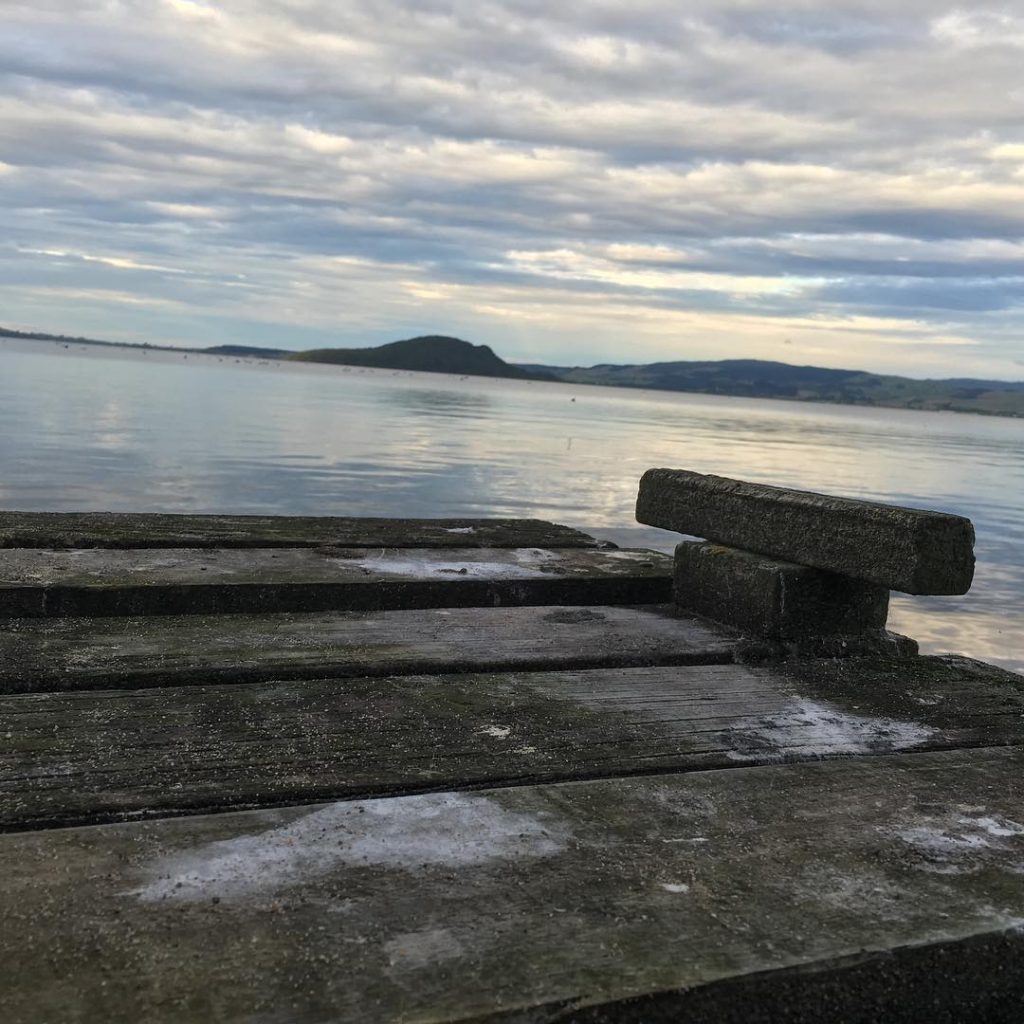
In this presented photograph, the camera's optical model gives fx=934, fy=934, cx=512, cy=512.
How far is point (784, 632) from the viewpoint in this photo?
382 cm

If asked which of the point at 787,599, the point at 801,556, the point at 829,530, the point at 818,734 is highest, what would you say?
A: the point at 829,530

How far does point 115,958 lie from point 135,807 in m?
0.56

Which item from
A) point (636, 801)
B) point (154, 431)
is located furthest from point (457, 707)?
point (154, 431)

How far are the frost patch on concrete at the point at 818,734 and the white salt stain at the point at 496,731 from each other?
0.66 metres

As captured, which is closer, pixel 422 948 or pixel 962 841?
pixel 422 948

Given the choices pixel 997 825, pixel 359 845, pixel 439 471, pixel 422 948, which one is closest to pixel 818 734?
pixel 997 825

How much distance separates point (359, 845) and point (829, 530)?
239cm

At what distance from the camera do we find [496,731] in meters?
2.78

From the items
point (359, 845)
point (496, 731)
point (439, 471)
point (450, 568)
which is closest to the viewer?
point (359, 845)

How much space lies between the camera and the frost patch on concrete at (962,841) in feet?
7.13

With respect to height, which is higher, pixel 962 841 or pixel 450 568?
pixel 450 568

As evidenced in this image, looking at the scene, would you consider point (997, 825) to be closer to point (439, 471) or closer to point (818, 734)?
point (818, 734)

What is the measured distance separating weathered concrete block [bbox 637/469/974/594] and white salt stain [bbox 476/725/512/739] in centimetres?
155

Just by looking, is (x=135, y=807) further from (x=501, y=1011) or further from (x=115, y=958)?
(x=501, y=1011)
